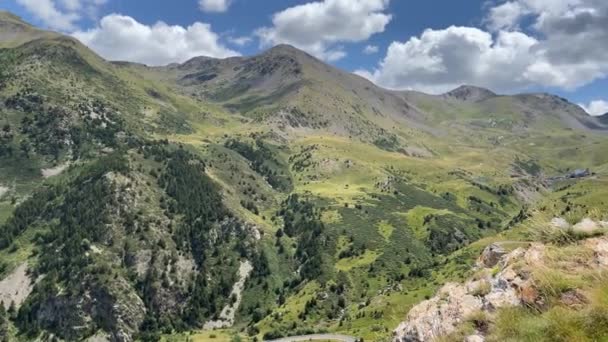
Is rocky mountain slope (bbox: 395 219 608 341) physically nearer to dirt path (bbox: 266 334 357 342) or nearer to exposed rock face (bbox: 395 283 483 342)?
exposed rock face (bbox: 395 283 483 342)

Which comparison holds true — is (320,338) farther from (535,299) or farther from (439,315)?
(535,299)

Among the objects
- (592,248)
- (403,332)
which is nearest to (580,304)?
(592,248)

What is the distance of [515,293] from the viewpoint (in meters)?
13.0

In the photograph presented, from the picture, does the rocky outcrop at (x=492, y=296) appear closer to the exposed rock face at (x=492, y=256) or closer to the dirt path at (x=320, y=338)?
the exposed rock face at (x=492, y=256)

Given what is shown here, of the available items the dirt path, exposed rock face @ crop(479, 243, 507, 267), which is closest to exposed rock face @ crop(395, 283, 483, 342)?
exposed rock face @ crop(479, 243, 507, 267)

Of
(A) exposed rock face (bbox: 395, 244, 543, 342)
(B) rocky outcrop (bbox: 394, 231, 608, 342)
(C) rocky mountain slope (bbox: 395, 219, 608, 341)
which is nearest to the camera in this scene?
(C) rocky mountain slope (bbox: 395, 219, 608, 341)

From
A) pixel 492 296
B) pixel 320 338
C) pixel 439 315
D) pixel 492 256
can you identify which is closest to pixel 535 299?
pixel 492 296

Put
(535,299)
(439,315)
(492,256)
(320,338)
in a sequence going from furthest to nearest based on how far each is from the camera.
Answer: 1. (320,338)
2. (492,256)
3. (439,315)
4. (535,299)

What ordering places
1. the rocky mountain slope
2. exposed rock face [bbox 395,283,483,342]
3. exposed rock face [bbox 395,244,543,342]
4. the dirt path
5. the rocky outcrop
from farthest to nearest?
1. the dirt path
2. exposed rock face [bbox 395,283,483,342]
3. exposed rock face [bbox 395,244,543,342]
4. the rocky outcrop
5. the rocky mountain slope

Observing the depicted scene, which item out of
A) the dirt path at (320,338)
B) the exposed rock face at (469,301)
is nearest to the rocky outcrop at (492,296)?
the exposed rock face at (469,301)

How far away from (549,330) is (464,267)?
191386 mm

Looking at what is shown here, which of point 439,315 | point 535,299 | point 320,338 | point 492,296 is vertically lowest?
point 320,338

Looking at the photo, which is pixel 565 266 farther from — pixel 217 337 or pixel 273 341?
pixel 217 337

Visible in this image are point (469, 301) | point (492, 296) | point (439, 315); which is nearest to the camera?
point (492, 296)
